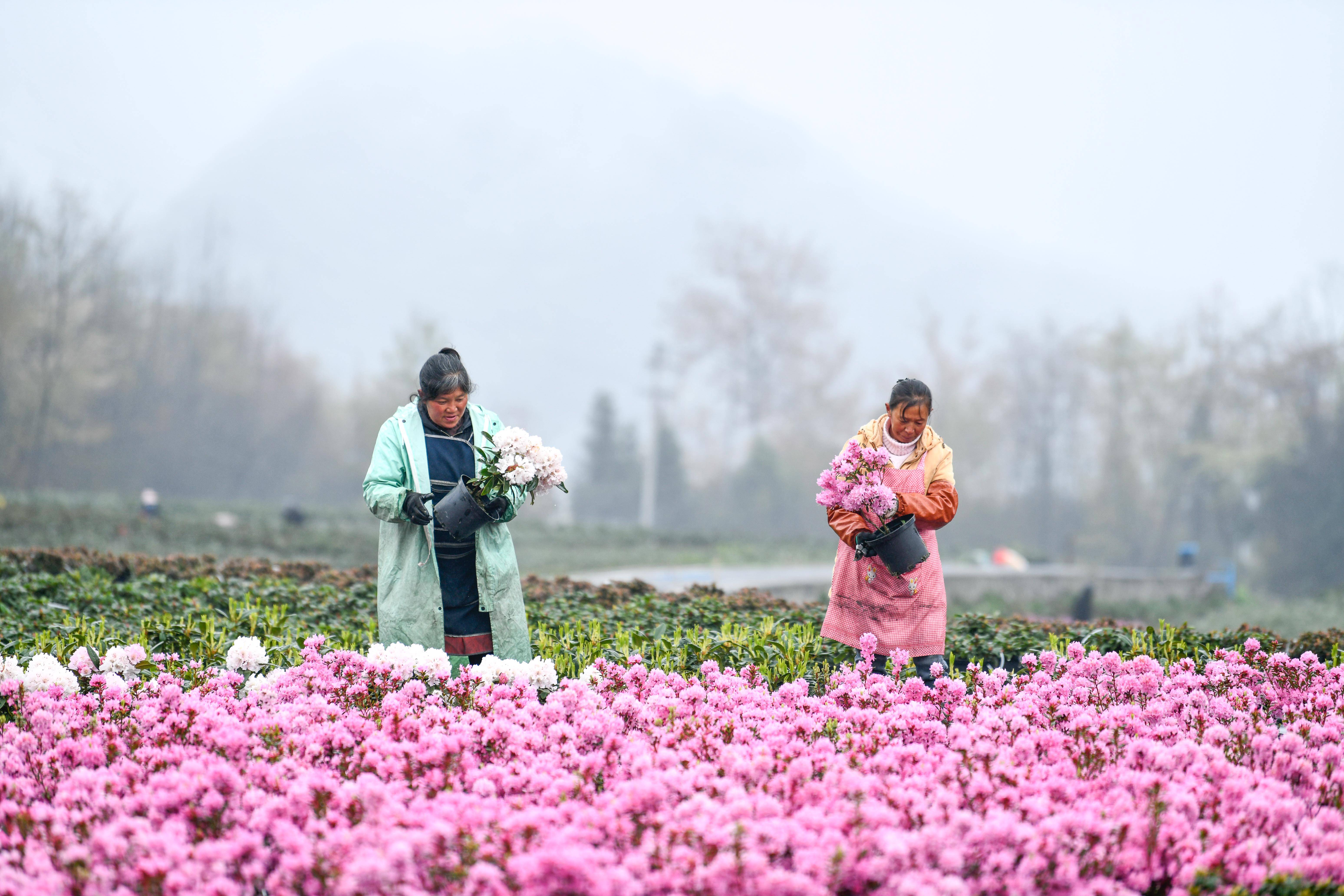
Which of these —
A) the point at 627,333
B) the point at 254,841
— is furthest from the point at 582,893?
the point at 627,333

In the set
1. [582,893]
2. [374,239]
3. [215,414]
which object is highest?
[374,239]

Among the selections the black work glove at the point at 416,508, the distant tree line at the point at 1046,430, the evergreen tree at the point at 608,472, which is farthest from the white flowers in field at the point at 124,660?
the evergreen tree at the point at 608,472

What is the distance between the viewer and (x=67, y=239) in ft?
104

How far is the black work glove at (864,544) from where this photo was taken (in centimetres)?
444

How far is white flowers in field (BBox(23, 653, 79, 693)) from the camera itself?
3.52 meters

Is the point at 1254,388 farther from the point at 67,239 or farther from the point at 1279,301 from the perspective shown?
the point at 67,239

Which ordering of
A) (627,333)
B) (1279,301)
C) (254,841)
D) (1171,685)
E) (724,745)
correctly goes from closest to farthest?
(254,841), (724,745), (1171,685), (1279,301), (627,333)

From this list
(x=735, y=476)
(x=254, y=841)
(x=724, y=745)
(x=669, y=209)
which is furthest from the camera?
(x=669, y=209)

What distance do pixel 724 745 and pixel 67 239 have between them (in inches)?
1379

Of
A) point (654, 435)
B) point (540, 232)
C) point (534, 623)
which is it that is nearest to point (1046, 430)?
point (654, 435)

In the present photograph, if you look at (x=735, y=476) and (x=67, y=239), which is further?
(x=735, y=476)

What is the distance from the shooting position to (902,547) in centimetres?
440

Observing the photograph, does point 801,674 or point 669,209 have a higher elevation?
point 669,209

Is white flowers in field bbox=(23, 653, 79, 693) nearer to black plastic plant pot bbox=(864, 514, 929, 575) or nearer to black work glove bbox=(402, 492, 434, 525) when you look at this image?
black work glove bbox=(402, 492, 434, 525)
